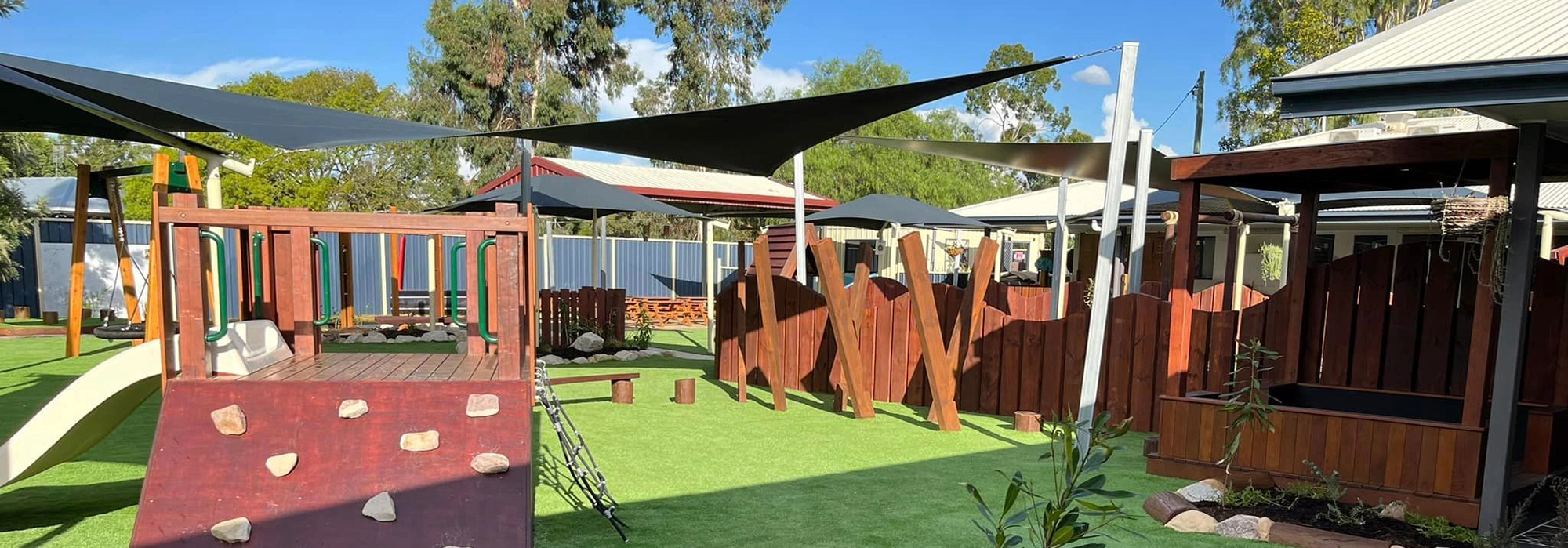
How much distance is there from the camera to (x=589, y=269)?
1884 cm

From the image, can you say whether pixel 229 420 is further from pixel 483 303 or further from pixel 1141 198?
pixel 1141 198

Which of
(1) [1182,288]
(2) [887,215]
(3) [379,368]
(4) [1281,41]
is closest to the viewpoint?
(3) [379,368]

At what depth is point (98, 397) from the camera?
378 cm

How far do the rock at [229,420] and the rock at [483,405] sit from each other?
2.65 feet

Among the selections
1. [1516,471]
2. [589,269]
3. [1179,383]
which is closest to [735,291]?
[1179,383]

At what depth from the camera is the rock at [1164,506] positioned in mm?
4148

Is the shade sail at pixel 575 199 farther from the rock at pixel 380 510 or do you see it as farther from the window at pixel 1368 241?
the window at pixel 1368 241

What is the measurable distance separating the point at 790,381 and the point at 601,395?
174 cm

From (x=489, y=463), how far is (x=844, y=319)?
376cm

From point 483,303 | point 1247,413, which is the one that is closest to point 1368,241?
point 1247,413

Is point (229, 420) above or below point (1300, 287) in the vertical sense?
below

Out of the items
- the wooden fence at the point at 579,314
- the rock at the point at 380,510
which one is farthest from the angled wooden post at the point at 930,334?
the wooden fence at the point at 579,314

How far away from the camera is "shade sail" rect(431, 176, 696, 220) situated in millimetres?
10922

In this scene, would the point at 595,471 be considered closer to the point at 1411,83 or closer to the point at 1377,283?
the point at 1411,83
